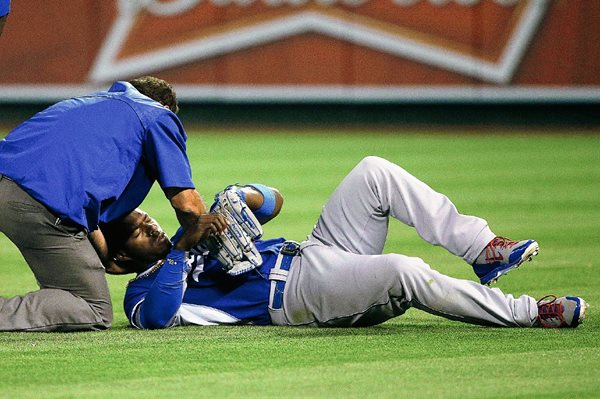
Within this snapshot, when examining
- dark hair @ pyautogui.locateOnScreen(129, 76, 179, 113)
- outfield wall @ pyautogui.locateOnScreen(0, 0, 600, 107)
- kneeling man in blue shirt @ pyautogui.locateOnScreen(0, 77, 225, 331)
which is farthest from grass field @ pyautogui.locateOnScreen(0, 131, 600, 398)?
outfield wall @ pyautogui.locateOnScreen(0, 0, 600, 107)

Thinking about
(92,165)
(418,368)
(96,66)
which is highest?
(92,165)

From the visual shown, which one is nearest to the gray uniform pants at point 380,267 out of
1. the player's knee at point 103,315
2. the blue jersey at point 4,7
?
the player's knee at point 103,315

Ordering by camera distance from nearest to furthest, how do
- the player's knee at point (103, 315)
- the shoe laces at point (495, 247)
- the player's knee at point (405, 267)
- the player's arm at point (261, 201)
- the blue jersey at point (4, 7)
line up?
the player's knee at point (405, 267) < the shoe laces at point (495, 247) < the player's knee at point (103, 315) < the player's arm at point (261, 201) < the blue jersey at point (4, 7)

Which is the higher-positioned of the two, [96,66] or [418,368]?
[418,368]

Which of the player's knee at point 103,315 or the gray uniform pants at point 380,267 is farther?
the player's knee at point 103,315

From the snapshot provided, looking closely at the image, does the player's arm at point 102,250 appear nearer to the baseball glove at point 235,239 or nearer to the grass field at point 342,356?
the grass field at point 342,356

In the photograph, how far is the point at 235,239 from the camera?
6254mm

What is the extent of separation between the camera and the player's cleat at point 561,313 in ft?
20.0

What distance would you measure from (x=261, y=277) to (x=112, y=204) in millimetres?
828

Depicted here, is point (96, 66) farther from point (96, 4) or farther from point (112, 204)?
point (112, 204)

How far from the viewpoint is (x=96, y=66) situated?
2142 centimetres

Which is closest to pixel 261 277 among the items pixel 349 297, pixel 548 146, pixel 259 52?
pixel 349 297

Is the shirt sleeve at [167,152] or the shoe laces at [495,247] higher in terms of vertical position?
the shirt sleeve at [167,152]

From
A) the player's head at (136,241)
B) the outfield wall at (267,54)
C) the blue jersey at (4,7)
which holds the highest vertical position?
the blue jersey at (4,7)
